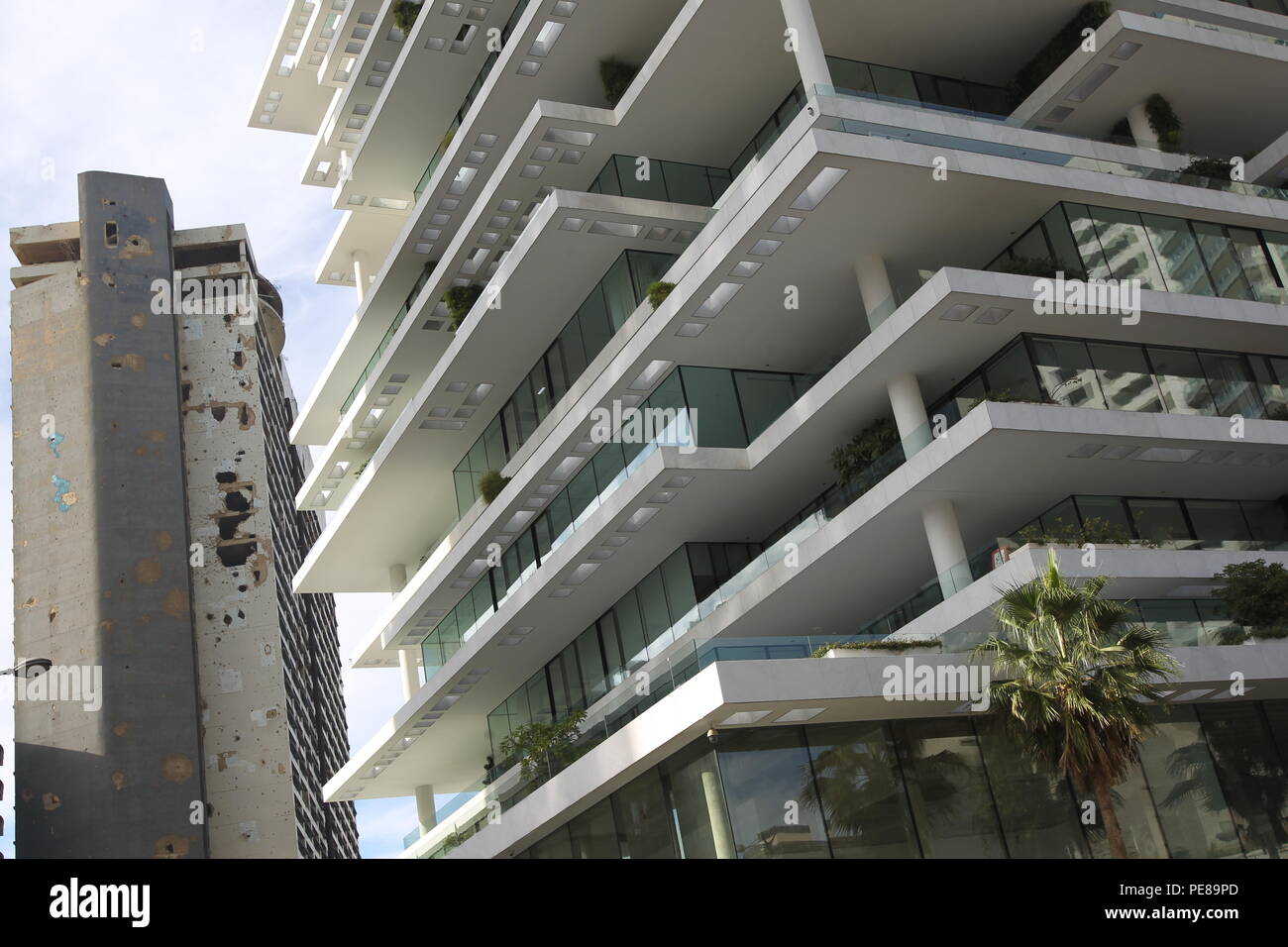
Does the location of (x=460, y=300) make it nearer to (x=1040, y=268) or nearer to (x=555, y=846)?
(x=555, y=846)

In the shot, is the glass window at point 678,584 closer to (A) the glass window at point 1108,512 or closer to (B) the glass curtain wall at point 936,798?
(B) the glass curtain wall at point 936,798

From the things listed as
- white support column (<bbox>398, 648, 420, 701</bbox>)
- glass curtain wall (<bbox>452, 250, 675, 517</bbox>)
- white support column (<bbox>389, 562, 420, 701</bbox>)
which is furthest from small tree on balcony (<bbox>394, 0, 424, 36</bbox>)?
white support column (<bbox>398, 648, 420, 701</bbox>)

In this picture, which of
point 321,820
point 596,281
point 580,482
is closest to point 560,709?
point 580,482

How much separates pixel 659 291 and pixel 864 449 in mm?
5619

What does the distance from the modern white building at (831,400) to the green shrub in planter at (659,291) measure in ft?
0.27

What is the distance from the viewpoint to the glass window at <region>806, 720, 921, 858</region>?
2095 cm

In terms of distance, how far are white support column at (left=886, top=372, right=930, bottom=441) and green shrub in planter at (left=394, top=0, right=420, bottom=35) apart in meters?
21.5

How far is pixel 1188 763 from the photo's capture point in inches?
877

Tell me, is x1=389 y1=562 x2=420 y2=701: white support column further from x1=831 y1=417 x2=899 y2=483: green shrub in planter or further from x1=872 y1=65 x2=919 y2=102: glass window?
x1=872 y1=65 x2=919 y2=102: glass window

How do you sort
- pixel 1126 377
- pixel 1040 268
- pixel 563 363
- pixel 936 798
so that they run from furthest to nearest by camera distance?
pixel 563 363
pixel 1040 268
pixel 1126 377
pixel 936 798

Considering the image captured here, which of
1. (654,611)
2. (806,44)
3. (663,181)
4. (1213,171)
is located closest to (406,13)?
(663,181)

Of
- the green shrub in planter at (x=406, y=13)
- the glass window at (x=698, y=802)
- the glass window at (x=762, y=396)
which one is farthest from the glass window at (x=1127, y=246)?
the green shrub in planter at (x=406, y=13)

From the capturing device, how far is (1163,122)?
30031 mm

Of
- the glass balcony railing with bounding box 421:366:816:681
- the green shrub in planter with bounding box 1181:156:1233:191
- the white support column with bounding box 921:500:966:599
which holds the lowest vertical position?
the white support column with bounding box 921:500:966:599
